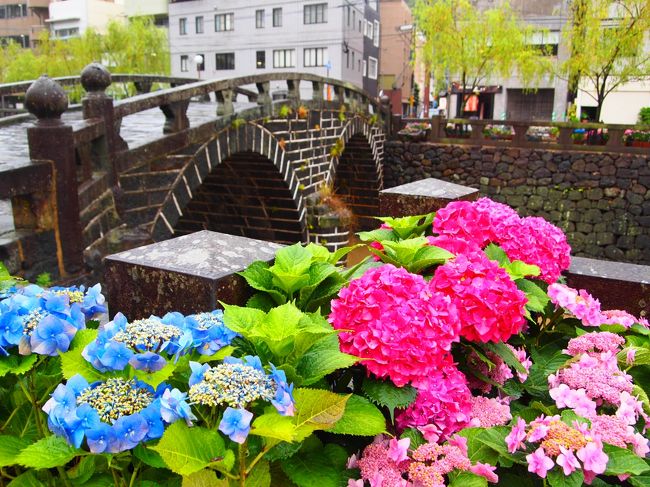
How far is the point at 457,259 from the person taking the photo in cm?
193

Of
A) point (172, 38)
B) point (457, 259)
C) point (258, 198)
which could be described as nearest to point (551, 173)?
point (258, 198)

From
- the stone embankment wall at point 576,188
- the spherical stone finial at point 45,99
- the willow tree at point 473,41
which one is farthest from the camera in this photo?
the willow tree at point 473,41

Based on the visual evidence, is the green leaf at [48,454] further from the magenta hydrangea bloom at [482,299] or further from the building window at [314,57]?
the building window at [314,57]

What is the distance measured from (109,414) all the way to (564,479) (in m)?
0.98

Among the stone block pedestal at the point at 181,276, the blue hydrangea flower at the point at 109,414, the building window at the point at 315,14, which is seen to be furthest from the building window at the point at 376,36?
the blue hydrangea flower at the point at 109,414

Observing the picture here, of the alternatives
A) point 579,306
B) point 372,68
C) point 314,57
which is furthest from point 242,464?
point 372,68

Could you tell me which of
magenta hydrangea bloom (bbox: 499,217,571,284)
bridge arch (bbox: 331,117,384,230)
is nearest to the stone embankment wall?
bridge arch (bbox: 331,117,384,230)

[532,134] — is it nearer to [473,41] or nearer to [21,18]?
[473,41]

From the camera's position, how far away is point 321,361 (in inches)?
58.6

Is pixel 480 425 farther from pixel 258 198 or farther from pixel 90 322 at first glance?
pixel 258 198

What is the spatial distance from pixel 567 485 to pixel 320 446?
57cm

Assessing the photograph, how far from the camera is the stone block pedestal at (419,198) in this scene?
367 centimetres

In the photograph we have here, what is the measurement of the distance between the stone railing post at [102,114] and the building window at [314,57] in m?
26.5

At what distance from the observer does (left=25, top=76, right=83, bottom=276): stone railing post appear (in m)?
5.45
